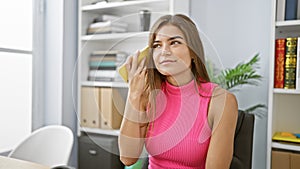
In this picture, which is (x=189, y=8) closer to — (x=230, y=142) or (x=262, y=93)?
(x=262, y=93)

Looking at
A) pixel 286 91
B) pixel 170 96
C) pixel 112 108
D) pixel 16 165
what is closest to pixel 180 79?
pixel 170 96

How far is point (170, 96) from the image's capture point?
0.64 metres

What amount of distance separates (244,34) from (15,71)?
1.52 m

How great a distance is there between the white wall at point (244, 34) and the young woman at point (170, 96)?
1.24 meters

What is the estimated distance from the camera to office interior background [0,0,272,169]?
1937 millimetres

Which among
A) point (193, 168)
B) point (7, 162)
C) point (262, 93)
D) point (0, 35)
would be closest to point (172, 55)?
point (193, 168)

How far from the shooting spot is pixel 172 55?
1.81 ft

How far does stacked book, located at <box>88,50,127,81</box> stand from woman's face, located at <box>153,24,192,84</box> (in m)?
0.07

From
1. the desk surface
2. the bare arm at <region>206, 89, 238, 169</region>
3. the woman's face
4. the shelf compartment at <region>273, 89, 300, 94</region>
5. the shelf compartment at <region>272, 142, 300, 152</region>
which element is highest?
the woman's face

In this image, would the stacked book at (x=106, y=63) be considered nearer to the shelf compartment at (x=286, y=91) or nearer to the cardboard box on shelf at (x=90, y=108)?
the cardboard box on shelf at (x=90, y=108)

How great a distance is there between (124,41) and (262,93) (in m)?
1.49

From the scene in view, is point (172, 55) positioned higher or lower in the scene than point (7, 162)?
higher

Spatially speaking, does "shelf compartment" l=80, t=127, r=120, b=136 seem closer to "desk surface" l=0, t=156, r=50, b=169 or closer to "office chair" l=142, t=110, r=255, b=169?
"desk surface" l=0, t=156, r=50, b=169

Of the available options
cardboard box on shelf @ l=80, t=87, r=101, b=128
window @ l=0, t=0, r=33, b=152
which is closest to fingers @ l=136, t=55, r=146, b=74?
cardboard box on shelf @ l=80, t=87, r=101, b=128
